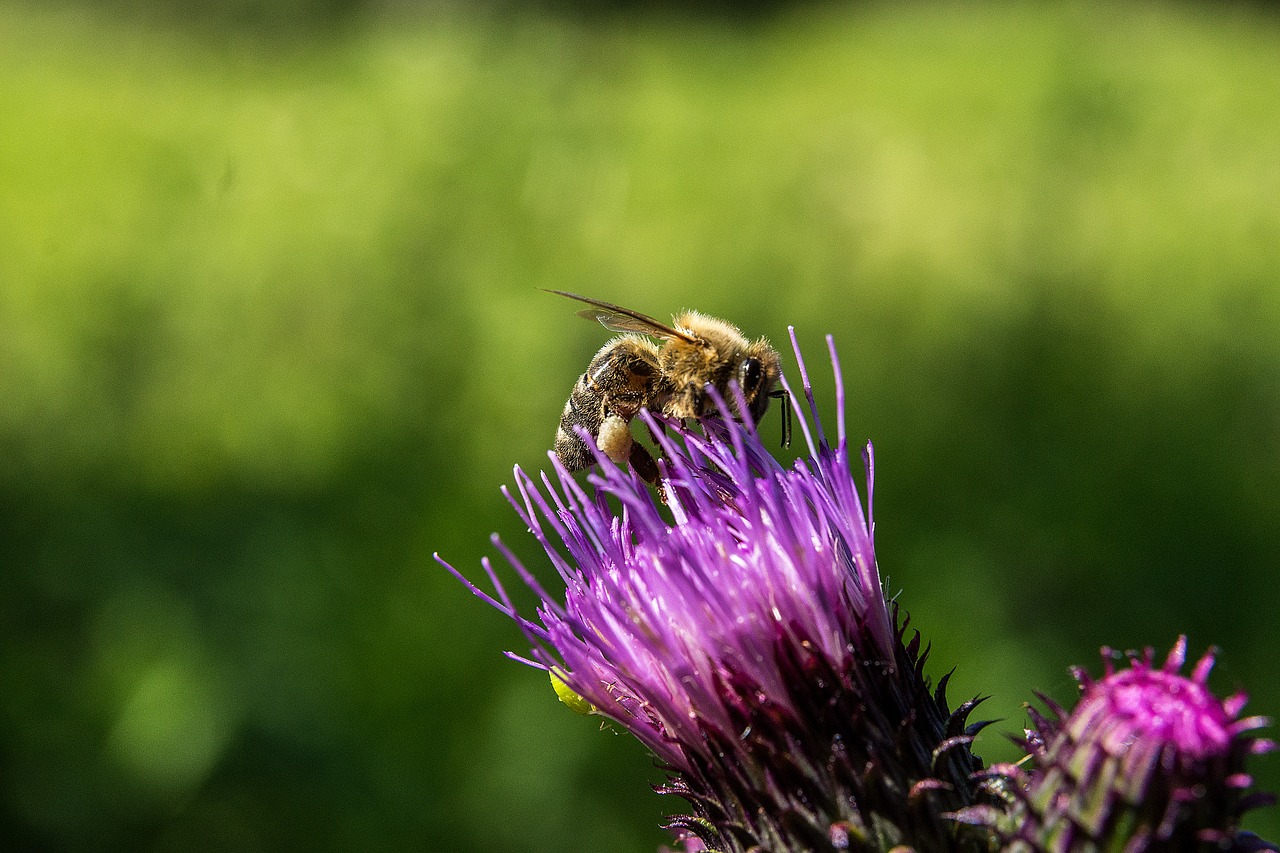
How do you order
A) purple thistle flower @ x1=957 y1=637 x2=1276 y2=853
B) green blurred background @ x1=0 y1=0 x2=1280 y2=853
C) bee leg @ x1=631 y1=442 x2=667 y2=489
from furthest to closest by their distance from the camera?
green blurred background @ x1=0 y1=0 x2=1280 y2=853 < bee leg @ x1=631 y1=442 x2=667 y2=489 < purple thistle flower @ x1=957 y1=637 x2=1276 y2=853

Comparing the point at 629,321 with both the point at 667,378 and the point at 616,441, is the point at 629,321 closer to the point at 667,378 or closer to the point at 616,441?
the point at 667,378

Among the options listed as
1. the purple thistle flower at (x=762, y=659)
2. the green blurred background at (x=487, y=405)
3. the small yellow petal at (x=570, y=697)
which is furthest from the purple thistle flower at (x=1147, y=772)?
the green blurred background at (x=487, y=405)

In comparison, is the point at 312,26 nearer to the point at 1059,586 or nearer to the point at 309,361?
the point at 309,361

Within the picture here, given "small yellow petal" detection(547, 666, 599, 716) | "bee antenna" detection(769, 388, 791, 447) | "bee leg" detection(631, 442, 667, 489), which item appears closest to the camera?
"small yellow petal" detection(547, 666, 599, 716)

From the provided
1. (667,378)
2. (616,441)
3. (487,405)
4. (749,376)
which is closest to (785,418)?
(749,376)

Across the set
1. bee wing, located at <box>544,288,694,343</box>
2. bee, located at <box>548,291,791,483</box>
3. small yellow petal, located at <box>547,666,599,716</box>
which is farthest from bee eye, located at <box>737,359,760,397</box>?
small yellow petal, located at <box>547,666,599,716</box>

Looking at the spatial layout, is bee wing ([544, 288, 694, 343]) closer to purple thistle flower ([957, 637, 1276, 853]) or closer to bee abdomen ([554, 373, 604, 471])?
bee abdomen ([554, 373, 604, 471])

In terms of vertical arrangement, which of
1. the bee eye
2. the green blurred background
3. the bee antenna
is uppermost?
the bee eye
